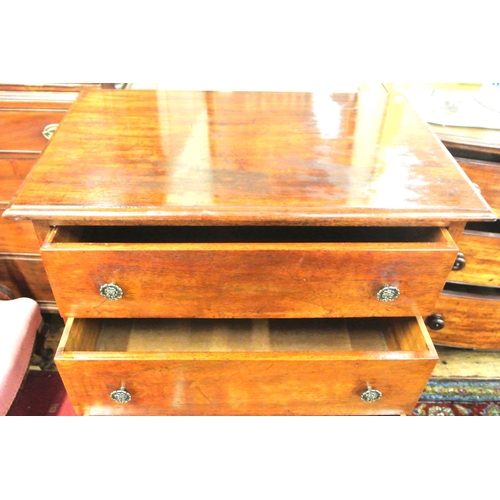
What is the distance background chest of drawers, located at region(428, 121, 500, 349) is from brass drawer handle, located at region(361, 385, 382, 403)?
11.2 inches

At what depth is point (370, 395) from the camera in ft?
2.27

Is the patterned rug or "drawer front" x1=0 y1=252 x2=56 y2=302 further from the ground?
"drawer front" x1=0 y1=252 x2=56 y2=302

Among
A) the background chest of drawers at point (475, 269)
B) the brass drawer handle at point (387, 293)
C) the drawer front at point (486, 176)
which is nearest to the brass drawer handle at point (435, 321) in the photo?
the background chest of drawers at point (475, 269)

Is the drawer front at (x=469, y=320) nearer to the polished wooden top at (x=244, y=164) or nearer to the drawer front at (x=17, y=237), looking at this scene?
the polished wooden top at (x=244, y=164)

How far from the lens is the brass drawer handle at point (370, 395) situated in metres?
0.69

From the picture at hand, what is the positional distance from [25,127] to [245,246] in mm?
523

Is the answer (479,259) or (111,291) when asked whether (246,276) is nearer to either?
(111,291)

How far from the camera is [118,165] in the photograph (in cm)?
60

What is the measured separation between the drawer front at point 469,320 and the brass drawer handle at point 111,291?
624mm

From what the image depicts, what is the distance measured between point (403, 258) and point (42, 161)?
493 mm

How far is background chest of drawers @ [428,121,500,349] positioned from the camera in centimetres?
75

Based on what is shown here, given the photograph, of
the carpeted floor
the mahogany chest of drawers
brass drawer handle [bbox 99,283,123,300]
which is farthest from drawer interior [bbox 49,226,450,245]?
the carpeted floor

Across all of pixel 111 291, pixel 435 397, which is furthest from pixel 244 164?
pixel 435 397

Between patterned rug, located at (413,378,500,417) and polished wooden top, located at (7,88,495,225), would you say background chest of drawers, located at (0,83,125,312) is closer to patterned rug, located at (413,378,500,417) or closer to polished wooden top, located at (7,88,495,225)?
polished wooden top, located at (7,88,495,225)
